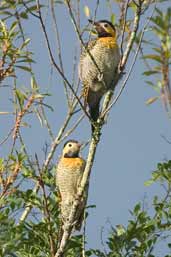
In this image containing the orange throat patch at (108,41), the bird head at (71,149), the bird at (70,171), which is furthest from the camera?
the bird head at (71,149)

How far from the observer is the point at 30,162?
4.07 meters

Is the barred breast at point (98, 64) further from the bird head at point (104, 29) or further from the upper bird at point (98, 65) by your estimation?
the bird head at point (104, 29)

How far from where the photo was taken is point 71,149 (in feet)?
21.0

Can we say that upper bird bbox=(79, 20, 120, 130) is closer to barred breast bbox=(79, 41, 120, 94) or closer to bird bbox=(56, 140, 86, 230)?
barred breast bbox=(79, 41, 120, 94)

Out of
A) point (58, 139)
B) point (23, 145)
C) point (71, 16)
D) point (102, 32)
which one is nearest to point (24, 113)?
point (23, 145)

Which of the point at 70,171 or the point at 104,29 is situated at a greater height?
the point at 104,29


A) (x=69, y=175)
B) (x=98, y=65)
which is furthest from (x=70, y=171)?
(x=98, y=65)

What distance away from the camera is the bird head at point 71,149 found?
6.37 meters

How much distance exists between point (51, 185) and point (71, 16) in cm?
170

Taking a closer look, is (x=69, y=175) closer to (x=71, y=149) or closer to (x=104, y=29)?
(x=71, y=149)

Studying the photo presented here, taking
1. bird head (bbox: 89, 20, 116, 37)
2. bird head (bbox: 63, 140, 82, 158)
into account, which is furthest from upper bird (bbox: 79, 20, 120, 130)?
bird head (bbox: 63, 140, 82, 158)

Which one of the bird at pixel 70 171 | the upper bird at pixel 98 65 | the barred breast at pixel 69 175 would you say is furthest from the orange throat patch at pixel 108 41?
the barred breast at pixel 69 175

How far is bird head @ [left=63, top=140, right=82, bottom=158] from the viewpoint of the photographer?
6.37 m

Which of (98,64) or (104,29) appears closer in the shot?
(98,64)
